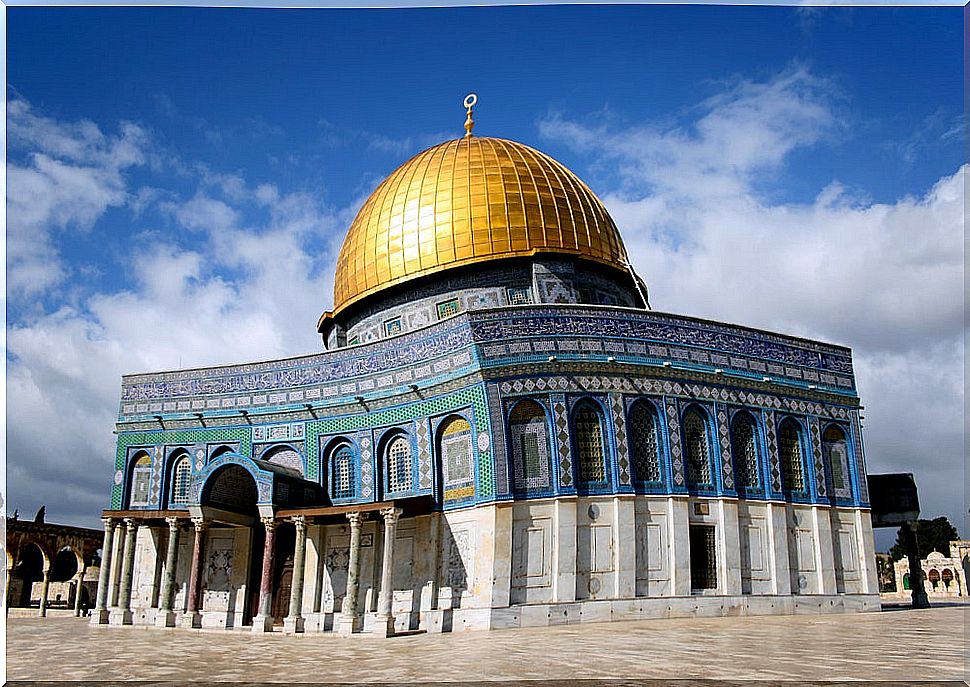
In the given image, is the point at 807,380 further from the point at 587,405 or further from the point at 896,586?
the point at 896,586

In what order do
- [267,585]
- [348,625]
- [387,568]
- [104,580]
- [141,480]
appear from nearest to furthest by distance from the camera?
[348,625]
[387,568]
[267,585]
[104,580]
[141,480]

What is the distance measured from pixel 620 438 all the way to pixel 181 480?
1150 centimetres

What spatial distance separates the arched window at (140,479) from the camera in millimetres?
21828

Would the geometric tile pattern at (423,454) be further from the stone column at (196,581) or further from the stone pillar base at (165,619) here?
the stone pillar base at (165,619)

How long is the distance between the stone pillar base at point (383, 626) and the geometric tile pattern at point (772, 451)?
9.03 metres

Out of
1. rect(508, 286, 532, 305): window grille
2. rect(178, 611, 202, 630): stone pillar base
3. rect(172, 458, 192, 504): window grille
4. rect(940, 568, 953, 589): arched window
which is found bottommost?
rect(178, 611, 202, 630): stone pillar base

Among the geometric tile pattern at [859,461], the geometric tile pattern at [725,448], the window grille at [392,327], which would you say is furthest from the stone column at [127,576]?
the geometric tile pattern at [859,461]

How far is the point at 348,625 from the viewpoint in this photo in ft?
54.4

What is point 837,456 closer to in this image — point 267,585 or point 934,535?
point 267,585

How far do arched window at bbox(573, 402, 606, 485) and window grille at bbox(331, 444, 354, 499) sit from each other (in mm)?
5663

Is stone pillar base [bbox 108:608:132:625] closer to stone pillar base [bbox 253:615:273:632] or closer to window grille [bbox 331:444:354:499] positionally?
stone pillar base [bbox 253:615:273:632]

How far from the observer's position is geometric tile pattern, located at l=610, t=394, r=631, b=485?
17375mm

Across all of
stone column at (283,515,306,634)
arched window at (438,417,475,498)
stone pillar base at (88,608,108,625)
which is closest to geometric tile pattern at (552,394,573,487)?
arched window at (438,417,475,498)

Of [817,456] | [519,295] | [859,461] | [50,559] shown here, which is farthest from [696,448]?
[50,559]
